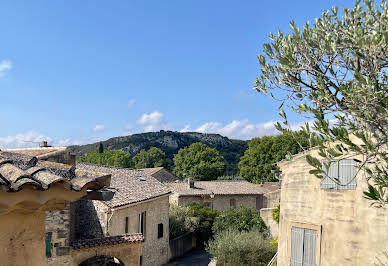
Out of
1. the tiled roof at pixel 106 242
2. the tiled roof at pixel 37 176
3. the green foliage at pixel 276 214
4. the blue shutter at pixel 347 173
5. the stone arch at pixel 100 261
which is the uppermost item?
the tiled roof at pixel 37 176

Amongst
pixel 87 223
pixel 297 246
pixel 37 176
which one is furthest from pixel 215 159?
pixel 37 176

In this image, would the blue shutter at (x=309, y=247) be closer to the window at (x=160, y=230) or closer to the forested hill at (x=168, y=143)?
the window at (x=160, y=230)

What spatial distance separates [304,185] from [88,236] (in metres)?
11.2

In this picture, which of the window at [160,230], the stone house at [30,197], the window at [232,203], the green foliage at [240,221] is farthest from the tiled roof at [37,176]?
the window at [232,203]

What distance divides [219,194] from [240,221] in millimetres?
11112

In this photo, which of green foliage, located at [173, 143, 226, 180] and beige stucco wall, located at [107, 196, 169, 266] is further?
green foliage, located at [173, 143, 226, 180]

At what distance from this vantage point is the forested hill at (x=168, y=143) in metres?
128

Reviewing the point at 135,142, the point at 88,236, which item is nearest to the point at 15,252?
the point at 88,236

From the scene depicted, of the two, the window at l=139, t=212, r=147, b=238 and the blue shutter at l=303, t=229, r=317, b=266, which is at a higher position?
the blue shutter at l=303, t=229, r=317, b=266

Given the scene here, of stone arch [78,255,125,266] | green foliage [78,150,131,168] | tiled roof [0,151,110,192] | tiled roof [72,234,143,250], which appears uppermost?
tiled roof [0,151,110,192]

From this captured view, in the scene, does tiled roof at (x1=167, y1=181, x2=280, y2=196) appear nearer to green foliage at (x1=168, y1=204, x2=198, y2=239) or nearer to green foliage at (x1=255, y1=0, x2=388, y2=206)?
green foliage at (x1=168, y1=204, x2=198, y2=239)

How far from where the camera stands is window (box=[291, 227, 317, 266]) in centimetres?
1459

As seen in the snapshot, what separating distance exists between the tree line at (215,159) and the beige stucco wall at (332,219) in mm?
33749

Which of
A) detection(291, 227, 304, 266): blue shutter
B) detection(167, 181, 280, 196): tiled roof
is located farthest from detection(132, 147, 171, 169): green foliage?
detection(291, 227, 304, 266): blue shutter
